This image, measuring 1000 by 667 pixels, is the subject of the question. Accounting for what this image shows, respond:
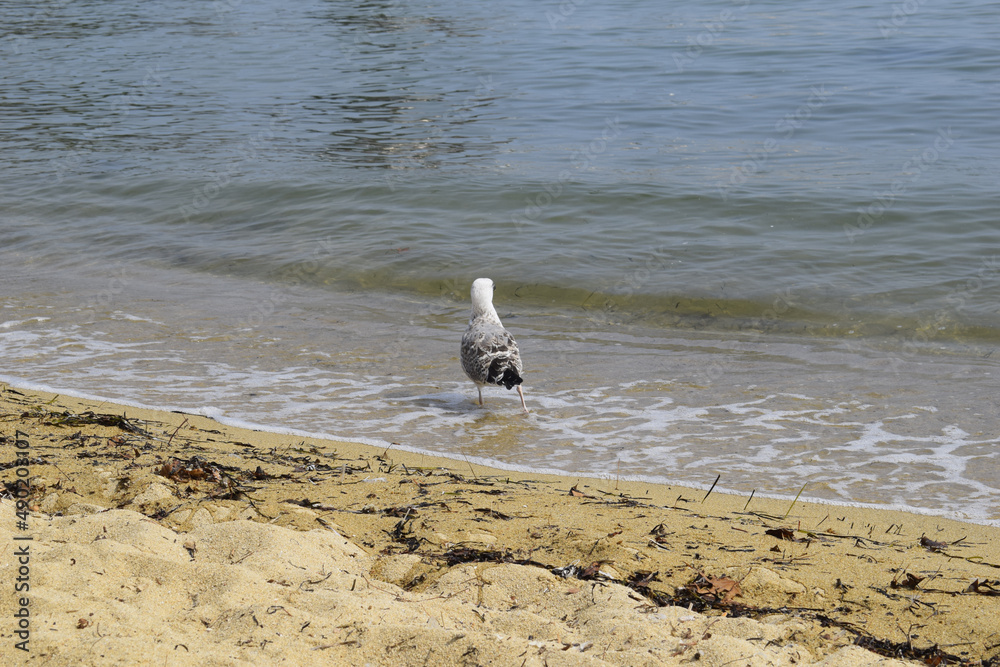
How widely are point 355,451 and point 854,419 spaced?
12.4 ft

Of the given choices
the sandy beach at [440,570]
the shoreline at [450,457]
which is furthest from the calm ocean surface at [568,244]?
the sandy beach at [440,570]

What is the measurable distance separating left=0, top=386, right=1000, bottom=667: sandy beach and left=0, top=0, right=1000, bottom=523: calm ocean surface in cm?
113

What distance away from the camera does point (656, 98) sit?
19.7 m

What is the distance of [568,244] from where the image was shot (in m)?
12.4

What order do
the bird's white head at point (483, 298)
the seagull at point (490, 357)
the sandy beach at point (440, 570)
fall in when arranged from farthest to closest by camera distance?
the bird's white head at point (483, 298)
the seagull at point (490, 357)
the sandy beach at point (440, 570)

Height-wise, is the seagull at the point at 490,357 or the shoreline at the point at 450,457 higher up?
the seagull at the point at 490,357

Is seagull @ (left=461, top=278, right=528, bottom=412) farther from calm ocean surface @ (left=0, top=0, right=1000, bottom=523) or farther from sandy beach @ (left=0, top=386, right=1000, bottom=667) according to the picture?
sandy beach @ (left=0, top=386, right=1000, bottom=667)

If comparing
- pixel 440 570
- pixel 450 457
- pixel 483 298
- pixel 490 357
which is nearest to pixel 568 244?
pixel 483 298

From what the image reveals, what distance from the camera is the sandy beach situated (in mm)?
3227

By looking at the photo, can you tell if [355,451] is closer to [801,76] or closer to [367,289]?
[367,289]

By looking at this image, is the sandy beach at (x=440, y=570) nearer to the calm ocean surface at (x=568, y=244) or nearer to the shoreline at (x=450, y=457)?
the shoreline at (x=450, y=457)

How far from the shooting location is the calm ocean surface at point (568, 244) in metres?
6.91

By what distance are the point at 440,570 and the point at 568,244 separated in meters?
8.85

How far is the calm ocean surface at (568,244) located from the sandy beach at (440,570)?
113 cm
